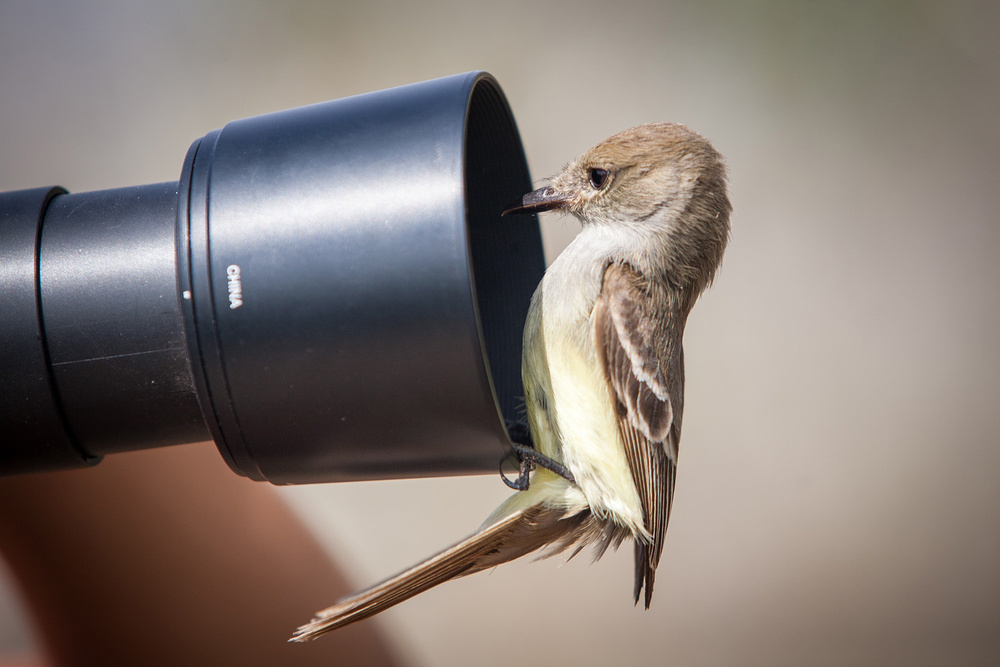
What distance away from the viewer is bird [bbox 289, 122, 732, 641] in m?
1.11

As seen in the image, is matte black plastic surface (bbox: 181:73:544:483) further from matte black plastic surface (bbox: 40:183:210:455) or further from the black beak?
the black beak

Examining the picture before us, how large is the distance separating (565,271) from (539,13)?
3.48ft

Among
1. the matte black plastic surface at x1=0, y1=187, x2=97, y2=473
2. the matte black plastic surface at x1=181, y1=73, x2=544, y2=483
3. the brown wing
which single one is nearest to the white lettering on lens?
the matte black plastic surface at x1=181, y1=73, x2=544, y2=483

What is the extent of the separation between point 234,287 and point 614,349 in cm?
58

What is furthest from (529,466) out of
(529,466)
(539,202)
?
(539,202)

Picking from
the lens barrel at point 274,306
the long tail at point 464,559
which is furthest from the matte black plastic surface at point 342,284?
the long tail at point 464,559

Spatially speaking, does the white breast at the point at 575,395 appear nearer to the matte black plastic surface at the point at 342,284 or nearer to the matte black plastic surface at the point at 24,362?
the matte black plastic surface at the point at 342,284

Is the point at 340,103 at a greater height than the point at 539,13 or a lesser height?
lesser

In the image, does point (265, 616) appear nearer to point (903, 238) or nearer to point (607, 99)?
point (607, 99)

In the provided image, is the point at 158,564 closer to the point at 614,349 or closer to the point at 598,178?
the point at 614,349

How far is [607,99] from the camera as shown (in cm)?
194

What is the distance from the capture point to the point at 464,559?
97 centimetres

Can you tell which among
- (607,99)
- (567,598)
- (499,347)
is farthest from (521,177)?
(567,598)

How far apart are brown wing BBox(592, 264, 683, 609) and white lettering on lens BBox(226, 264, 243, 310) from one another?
0.55 metres
